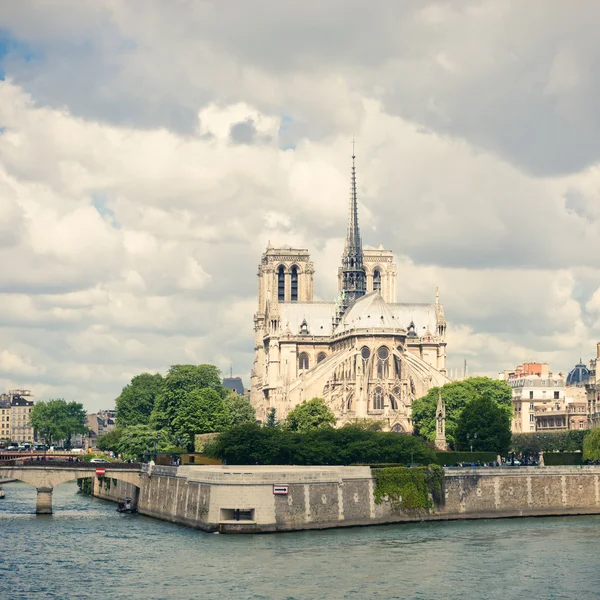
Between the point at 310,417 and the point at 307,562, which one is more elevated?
the point at 310,417

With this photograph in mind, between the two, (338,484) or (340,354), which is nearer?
(338,484)

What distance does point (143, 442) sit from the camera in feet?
449

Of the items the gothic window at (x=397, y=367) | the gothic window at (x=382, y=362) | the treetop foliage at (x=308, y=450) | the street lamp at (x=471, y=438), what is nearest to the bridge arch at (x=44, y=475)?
the treetop foliage at (x=308, y=450)

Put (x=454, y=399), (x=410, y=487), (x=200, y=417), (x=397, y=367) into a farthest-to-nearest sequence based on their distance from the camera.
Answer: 1. (x=397, y=367)
2. (x=454, y=399)
3. (x=200, y=417)
4. (x=410, y=487)

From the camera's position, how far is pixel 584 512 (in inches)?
4038

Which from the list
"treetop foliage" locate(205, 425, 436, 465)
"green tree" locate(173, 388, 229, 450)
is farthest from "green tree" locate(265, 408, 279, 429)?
"treetop foliage" locate(205, 425, 436, 465)

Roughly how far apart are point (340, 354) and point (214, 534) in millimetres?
102110

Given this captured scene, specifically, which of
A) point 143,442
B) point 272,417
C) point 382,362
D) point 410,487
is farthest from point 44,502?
point 382,362

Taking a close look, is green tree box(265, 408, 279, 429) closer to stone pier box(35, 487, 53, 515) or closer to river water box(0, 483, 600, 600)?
stone pier box(35, 487, 53, 515)

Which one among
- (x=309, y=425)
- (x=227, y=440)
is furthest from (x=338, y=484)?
(x=309, y=425)

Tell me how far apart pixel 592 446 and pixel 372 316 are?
73781 millimetres

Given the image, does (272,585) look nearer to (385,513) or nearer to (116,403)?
(385,513)

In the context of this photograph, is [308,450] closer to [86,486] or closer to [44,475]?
[44,475]

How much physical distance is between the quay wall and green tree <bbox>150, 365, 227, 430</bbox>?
121 feet
